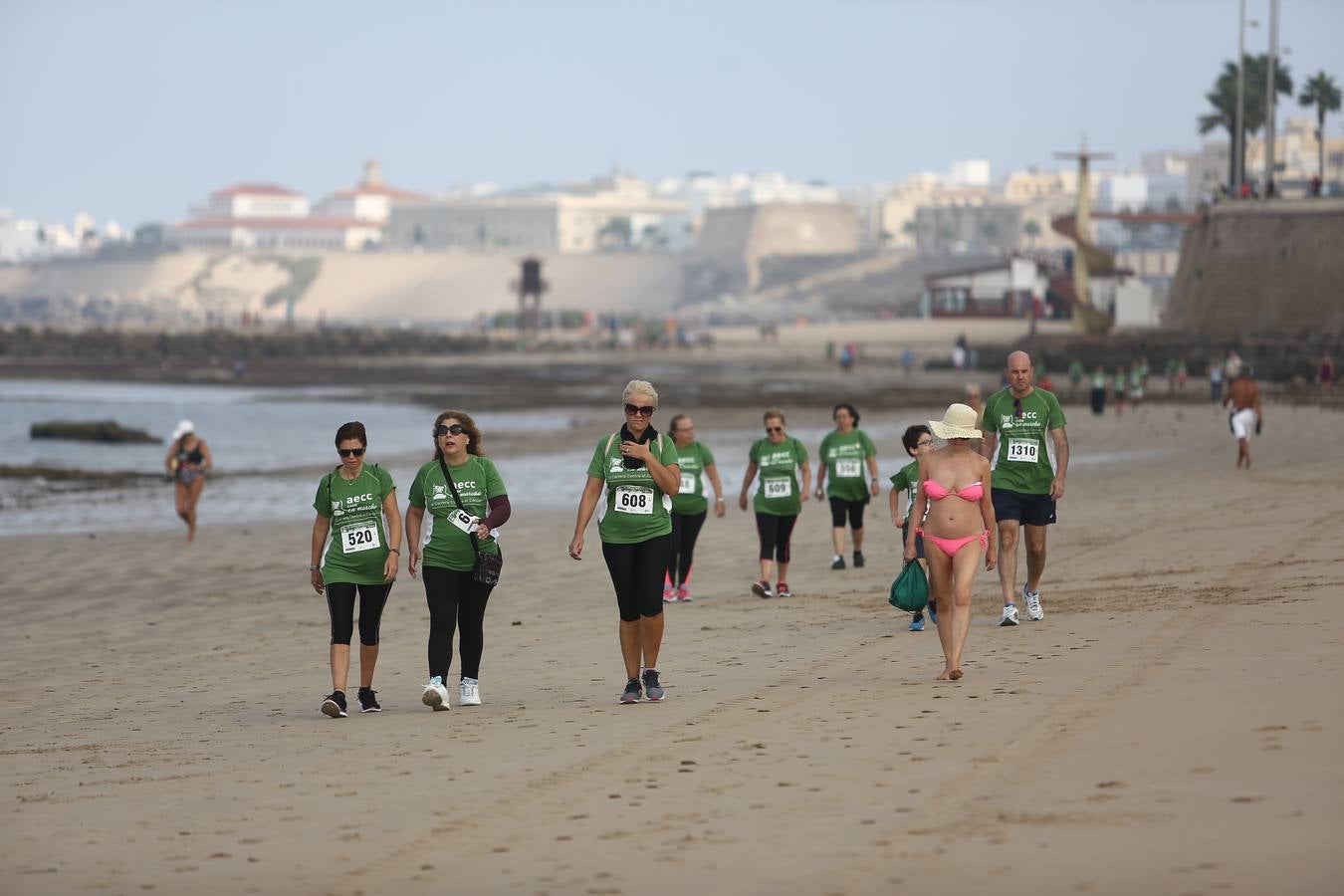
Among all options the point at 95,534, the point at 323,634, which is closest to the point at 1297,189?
the point at 95,534

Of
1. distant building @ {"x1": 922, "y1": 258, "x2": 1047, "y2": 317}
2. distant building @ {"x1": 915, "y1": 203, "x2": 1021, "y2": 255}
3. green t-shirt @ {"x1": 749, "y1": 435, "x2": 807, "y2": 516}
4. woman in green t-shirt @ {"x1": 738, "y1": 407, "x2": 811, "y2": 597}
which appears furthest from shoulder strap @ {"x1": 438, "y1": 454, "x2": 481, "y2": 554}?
distant building @ {"x1": 915, "y1": 203, "x2": 1021, "y2": 255}

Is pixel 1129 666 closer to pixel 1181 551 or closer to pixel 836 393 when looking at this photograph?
pixel 1181 551

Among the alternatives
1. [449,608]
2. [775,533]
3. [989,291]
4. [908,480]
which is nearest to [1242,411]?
[775,533]

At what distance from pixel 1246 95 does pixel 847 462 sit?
5988 centimetres

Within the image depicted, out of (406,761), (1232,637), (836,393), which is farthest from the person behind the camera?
(836,393)

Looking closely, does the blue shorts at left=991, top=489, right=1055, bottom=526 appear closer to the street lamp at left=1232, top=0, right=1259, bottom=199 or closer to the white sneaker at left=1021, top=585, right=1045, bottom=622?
the white sneaker at left=1021, top=585, right=1045, bottom=622

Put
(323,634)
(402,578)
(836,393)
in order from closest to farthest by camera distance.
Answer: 1. (323,634)
2. (402,578)
3. (836,393)

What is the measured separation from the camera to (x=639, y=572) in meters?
9.40

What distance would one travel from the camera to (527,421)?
44.2m

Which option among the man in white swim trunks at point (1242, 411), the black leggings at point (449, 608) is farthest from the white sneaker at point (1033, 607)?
the man in white swim trunks at point (1242, 411)

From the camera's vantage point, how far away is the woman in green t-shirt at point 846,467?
15102mm

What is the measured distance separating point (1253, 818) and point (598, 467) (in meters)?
3.88

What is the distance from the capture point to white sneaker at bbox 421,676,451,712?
948 cm

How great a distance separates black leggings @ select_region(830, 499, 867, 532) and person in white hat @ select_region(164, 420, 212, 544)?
22.7 ft
